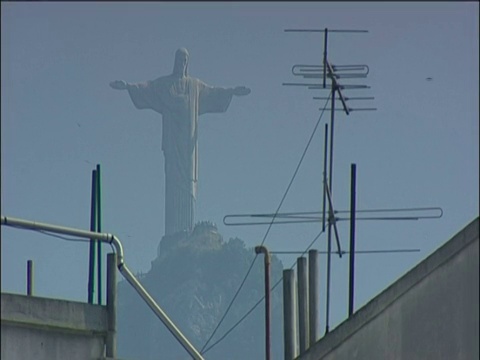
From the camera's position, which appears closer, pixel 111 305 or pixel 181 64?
pixel 111 305

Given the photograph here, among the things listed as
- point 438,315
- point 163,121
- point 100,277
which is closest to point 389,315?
point 438,315

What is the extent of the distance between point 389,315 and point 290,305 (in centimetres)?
592

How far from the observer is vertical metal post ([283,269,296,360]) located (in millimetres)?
29312

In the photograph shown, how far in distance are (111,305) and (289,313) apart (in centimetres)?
669

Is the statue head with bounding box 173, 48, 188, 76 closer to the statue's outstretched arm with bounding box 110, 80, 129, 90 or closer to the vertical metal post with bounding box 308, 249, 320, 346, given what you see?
the statue's outstretched arm with bounding box 110, 80, 129, 90

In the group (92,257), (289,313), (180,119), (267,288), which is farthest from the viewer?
(180,119)

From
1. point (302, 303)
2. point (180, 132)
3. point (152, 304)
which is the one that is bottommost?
point (302, 303)

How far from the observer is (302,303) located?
29.3m

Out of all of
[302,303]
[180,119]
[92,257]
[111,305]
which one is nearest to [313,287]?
[302,303]

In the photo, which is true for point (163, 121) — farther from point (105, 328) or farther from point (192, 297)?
point (105, 328)

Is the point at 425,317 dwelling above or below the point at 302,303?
above

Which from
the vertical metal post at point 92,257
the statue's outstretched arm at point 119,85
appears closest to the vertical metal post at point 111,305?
the vertical metal post at point 92,257

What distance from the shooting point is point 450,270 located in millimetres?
22141

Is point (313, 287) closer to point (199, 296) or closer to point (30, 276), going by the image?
point (30, 276)
